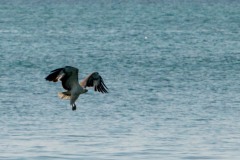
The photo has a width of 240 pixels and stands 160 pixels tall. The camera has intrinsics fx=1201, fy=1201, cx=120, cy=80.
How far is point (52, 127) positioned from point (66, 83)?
9221 millimetres

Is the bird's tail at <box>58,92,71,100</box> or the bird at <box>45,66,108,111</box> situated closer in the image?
the bird at <box>45,66,108,111</box>

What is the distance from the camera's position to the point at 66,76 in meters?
25.3

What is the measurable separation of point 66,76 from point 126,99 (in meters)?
15.8

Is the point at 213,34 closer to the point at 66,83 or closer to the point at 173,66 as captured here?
the point at 173,66

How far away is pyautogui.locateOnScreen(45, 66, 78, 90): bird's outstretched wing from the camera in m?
24.9

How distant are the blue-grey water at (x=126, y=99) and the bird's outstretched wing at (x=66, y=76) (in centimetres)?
436

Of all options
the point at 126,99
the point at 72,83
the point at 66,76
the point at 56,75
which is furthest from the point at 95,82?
the point at 126,99

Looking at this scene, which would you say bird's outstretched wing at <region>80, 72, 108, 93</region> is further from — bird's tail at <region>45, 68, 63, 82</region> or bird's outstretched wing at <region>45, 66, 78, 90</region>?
bird's tail at <region>45, 68, 63, 82</region>

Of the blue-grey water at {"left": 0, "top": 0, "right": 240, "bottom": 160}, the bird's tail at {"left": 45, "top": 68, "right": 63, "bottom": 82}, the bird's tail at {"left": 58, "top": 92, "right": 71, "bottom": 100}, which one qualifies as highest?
the blue-grey water at {"left": 0, "top": 0, "right": 240, "bottom": 160}

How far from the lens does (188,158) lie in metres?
29.6

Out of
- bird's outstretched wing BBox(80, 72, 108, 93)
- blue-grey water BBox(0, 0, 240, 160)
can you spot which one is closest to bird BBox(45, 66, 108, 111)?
bird's outstretched wing BBox(80, 72, 108, 93)

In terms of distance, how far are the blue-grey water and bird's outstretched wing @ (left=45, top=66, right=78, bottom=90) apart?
14.3ft

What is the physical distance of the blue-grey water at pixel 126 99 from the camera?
3125cm

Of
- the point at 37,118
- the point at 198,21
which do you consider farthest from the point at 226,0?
the point at 37,118
